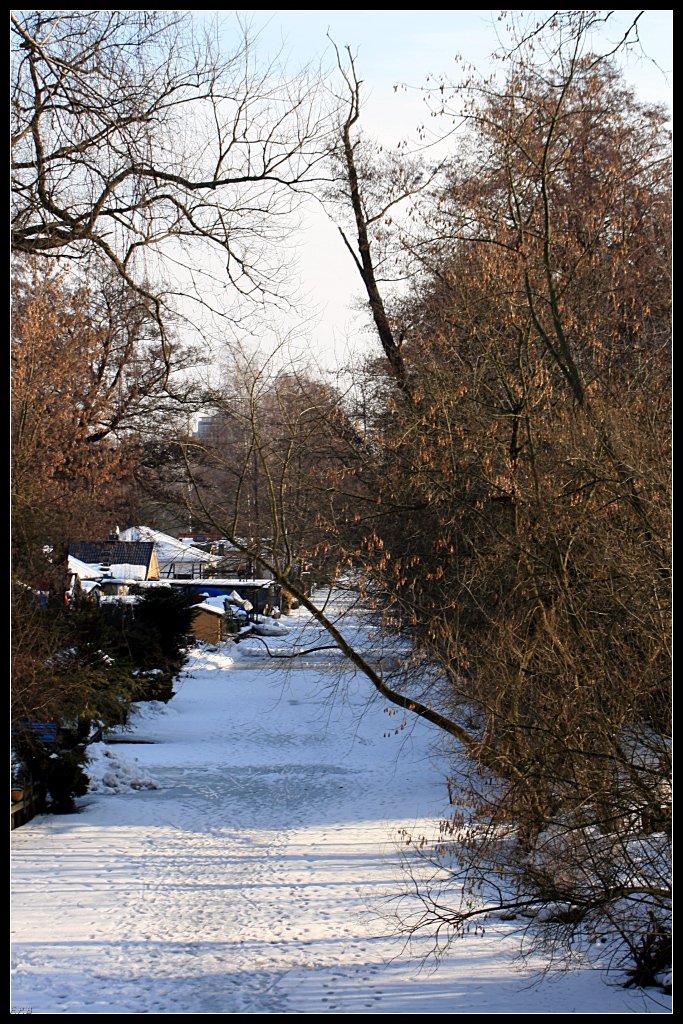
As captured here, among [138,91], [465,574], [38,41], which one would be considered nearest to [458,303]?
[465,574]

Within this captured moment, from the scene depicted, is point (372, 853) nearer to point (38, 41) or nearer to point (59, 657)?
point (59, 657)

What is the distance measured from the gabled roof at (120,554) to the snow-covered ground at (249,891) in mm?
12307

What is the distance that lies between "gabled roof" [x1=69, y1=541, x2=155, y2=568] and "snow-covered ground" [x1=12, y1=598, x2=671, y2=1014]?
12307 millimetres

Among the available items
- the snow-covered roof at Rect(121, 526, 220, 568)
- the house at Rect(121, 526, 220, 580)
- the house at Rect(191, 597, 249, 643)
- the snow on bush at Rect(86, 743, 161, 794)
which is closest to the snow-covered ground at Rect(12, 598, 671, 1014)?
the snow on bush at Rect(86, 743, 161, 794)

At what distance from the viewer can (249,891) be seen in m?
10.5

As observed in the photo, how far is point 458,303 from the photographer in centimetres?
1326

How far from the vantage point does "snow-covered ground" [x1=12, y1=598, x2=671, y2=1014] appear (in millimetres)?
7711

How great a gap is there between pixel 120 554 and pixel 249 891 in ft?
71.1

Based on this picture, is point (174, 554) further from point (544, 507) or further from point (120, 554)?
point (544, 507)

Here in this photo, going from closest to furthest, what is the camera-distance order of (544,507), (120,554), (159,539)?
1. (544,507)
2. (159,539)
3. (120,554)

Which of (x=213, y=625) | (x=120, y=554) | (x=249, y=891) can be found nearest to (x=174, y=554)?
(x=213, y=625)

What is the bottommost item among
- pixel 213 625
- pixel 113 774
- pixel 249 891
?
pixel 249 891

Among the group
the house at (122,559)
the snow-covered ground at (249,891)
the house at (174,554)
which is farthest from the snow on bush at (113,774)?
the house at (122,559)

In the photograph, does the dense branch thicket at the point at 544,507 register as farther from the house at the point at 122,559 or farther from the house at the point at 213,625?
the house at the point at 122,559
